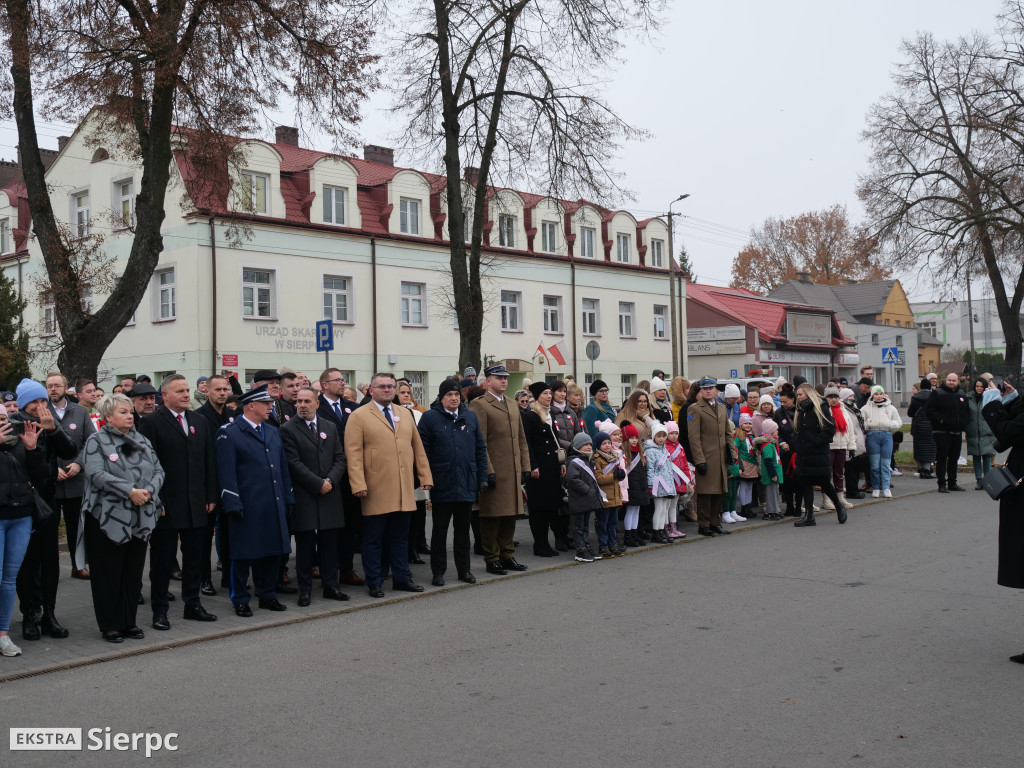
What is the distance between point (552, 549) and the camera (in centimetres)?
1152


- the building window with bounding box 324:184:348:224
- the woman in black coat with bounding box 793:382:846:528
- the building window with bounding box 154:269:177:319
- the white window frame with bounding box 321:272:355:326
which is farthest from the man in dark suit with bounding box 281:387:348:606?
the building window with bounding box 324:184:348:224

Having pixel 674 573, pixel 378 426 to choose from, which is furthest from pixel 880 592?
pixel 378 426

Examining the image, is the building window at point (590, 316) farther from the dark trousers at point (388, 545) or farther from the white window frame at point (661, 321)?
the dark trousers at point (388, 545)

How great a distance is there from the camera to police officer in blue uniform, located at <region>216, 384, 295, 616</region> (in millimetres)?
8414

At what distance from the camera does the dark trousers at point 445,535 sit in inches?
383

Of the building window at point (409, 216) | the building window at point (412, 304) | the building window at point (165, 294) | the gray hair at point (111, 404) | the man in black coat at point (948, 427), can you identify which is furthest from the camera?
the building window at point (409, 216)

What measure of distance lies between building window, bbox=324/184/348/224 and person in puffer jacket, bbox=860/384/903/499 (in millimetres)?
20648

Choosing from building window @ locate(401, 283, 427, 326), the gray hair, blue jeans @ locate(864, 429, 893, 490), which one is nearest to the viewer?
the gray hair

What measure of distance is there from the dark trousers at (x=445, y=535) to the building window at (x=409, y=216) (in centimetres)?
2570

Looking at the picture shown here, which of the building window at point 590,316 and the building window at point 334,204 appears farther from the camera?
the building window at point 590,316

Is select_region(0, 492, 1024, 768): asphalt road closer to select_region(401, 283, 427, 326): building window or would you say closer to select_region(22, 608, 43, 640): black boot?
select_region(22, 608, 43, 640): black boot

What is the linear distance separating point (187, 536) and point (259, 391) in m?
1.45

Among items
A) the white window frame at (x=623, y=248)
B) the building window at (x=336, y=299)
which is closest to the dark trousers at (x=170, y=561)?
the building window at (x=336, y=299)

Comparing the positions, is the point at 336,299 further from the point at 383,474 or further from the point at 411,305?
the point at 383,474
